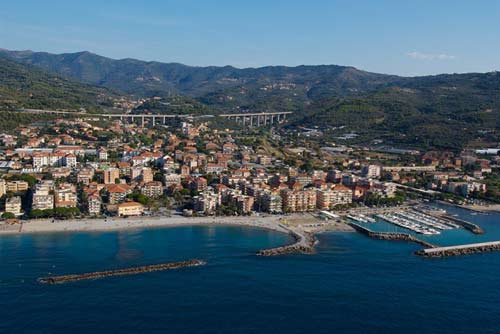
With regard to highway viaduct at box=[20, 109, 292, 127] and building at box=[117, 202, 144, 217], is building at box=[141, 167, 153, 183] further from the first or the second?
highway viaduct at box=[20, 109, 292, 127]

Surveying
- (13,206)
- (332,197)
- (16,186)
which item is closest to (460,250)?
(332,197)

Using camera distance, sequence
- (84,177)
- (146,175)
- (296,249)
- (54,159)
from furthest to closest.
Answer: (54,159) < (146,175) < (84,177) < (296,249)

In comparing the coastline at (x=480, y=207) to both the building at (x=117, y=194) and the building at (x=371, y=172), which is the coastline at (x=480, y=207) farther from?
the building at (x=117, y=194)

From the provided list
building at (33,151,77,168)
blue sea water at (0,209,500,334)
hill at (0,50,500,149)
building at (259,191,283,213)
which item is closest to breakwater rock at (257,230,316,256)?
blue sea water at (0,209,500,334)

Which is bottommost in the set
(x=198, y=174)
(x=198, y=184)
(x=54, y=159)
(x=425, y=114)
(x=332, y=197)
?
(x=332, y=197)

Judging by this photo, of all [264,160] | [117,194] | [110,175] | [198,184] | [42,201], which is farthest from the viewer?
[264,160]

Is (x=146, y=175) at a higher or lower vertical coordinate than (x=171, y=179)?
higher

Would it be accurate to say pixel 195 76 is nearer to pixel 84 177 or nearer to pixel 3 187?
pixel 84 177
